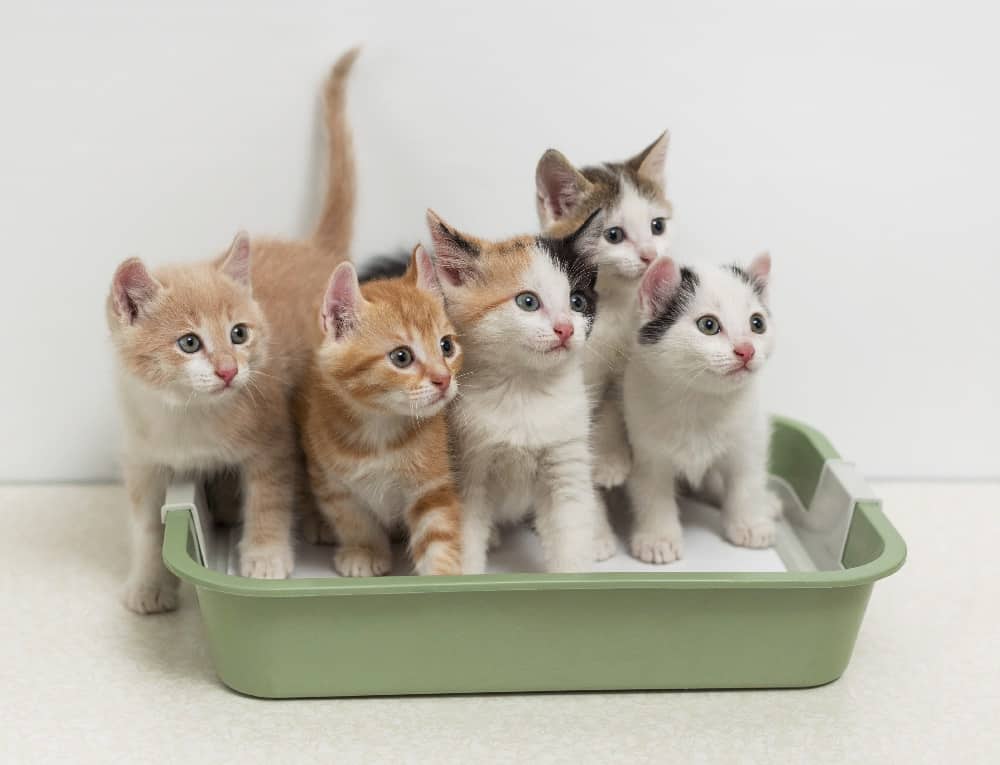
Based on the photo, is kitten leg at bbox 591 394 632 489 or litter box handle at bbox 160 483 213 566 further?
kitten leg at bbox 591 394 632 489

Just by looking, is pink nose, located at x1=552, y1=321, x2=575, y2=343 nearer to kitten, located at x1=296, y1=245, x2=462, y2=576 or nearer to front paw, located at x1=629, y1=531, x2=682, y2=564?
kitten, located at x1=296, y1=245, x2=462, y2=576

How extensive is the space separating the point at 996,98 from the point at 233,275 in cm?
141

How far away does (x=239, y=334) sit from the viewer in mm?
1354

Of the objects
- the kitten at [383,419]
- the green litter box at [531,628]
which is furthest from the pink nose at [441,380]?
the green litter box at [531,628]

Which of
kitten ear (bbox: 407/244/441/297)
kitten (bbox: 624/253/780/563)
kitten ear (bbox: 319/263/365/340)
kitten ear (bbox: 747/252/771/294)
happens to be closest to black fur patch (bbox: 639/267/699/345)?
kitten (bbox: 624/253/780/563)

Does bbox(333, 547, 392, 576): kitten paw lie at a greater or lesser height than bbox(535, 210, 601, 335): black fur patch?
lesser

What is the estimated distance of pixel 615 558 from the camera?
156 centimetres

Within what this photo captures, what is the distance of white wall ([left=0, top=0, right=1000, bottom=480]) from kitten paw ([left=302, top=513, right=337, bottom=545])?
1.85 ft

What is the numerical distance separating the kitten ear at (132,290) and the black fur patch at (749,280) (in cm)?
82

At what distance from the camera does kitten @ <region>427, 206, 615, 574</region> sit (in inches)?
50.4

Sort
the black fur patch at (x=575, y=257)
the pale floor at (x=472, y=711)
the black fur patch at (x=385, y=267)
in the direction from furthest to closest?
the black fur patch at (x=385, y=267) < the black fur patch at (x=575, y=257) < the pale floor at (x=472, y=711)

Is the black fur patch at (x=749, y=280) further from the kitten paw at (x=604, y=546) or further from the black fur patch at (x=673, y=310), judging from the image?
the kitten paw at (x=604, y=546)

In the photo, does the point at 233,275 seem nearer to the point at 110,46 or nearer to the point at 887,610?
the point at 110,46

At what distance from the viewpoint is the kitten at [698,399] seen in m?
1.37
